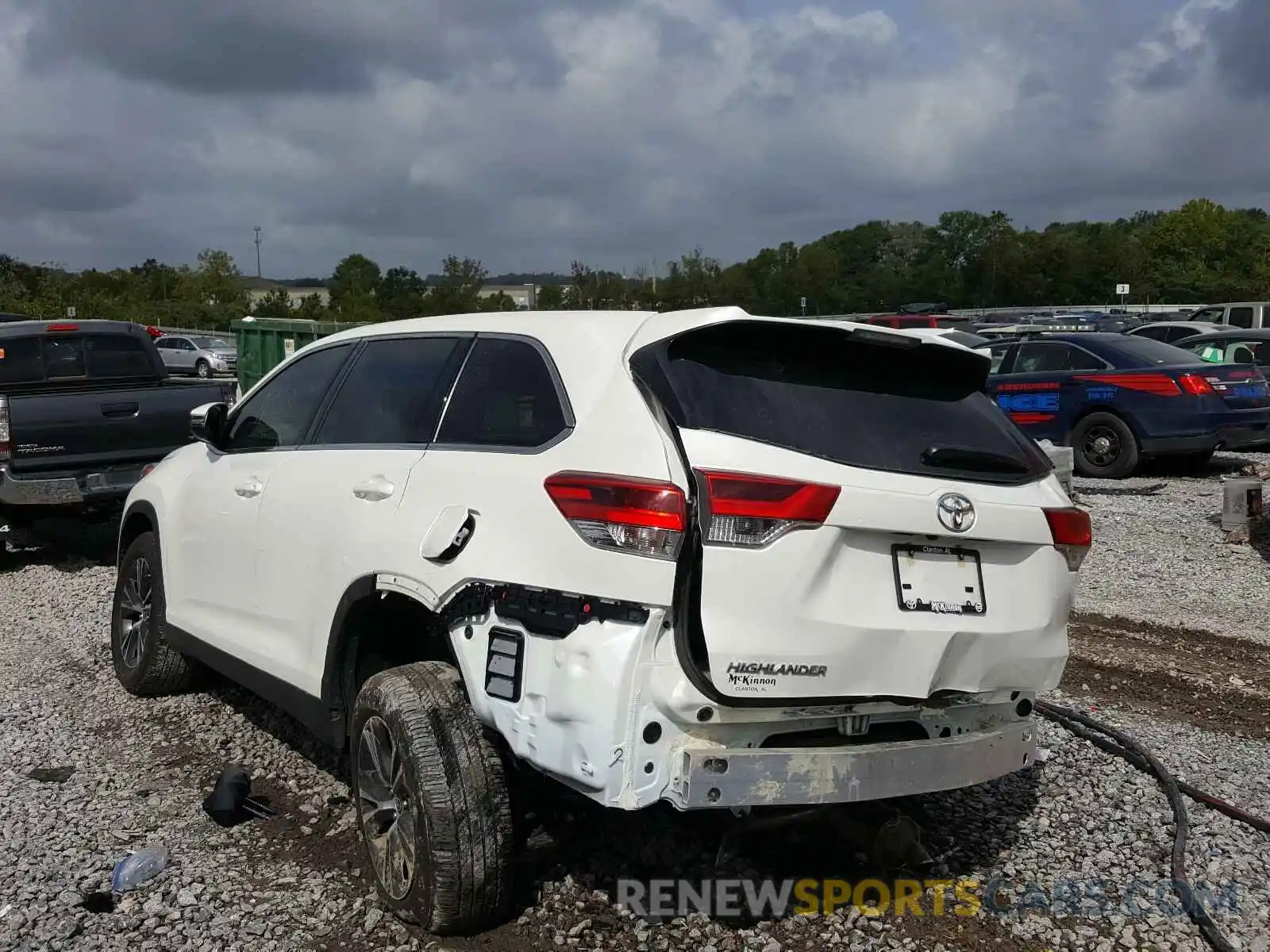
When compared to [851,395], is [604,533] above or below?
below

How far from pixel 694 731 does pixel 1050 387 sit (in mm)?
11837

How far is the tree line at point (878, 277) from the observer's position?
46.8m

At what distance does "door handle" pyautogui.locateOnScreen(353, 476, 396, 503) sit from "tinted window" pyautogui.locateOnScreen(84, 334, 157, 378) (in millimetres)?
7648

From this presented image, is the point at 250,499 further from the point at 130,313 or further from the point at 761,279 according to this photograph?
the point at 130,313

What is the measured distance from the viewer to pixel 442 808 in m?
3.37

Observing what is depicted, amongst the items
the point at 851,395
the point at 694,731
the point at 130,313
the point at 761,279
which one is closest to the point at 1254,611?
the point at 851,395

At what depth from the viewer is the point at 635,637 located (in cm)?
307

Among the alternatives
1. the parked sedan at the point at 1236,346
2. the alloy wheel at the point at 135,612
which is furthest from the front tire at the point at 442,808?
the parked sedan at the point at 1236,346

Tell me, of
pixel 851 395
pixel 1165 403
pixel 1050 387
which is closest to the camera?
pixel 851 395

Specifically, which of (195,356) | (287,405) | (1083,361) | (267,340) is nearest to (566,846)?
(287,405)

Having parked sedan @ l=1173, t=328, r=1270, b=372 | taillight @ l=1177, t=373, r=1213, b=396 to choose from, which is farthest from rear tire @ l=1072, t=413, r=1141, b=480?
parked sedan @ l=1173, t=328, r=1270, b=372

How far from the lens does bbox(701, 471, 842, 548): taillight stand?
3.09m

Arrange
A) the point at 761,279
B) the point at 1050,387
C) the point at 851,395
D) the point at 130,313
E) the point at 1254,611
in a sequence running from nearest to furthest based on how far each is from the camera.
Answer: the point at 851,395 < the point at 1254,611 < the point at 1050,387 < the point at 761,279 < the point at 130,313

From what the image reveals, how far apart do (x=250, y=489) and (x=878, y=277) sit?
54.2 meters
